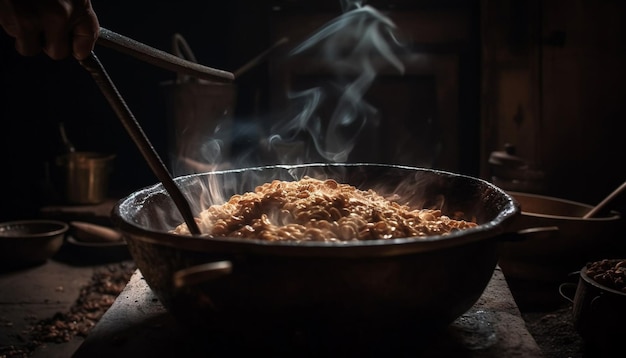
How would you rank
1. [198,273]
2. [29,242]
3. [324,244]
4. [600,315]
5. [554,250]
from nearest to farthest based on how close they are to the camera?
[198,273] → [324,244] → [600,315] → [554,250] → [29,242]

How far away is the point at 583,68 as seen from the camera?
5.73 metres

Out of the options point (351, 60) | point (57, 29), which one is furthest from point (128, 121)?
point (351, 60)

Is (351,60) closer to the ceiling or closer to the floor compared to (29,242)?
closer to the ceiling

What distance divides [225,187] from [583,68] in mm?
4246

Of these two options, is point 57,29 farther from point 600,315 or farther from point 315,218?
point 600,315

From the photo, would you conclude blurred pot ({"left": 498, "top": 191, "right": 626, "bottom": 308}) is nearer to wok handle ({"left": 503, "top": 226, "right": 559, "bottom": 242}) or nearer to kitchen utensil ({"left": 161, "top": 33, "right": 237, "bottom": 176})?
wok handle ({"left": 503, "top": 226, "right": 559, "bottom": 242})

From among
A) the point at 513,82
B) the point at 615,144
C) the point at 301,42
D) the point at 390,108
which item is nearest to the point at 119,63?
the point at 301,42

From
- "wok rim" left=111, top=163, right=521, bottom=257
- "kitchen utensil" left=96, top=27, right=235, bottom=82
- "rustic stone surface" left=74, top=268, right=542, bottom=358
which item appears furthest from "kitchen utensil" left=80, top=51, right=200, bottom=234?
"rustic stone surface" left=74, top=268, right=542, bottom=358

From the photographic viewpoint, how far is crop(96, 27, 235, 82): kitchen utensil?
2.01m

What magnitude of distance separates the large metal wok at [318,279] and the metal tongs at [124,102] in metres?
0.19

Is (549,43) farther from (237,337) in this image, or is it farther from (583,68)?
(237,337)

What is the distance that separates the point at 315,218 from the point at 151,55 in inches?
32.9

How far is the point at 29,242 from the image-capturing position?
5.89 m

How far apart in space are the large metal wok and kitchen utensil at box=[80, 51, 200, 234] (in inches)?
7.4
